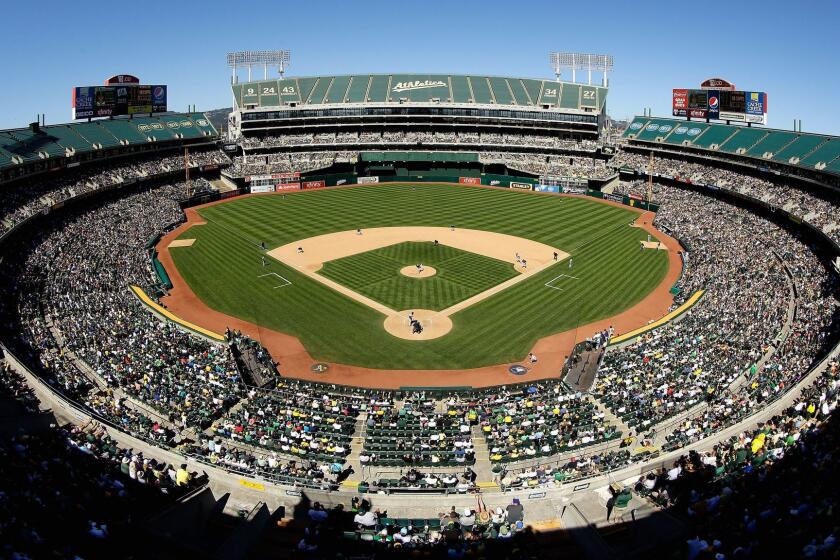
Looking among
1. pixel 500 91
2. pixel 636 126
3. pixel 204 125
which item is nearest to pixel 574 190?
pixel 636 126

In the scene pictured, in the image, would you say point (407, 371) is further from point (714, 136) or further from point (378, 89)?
point (378, 89)

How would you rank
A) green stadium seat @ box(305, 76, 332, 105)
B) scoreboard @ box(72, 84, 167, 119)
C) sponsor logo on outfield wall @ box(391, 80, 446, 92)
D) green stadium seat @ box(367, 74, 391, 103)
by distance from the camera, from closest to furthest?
1. scoreboard @ box(72, 84, 167, 119)
2. green stadium seat @ box(305, 76, 332, 105)
3. green stadium seat @ box(367, 74, 391, 103)
4. sponsor logo on outfield wall @ box(391, 80, 446, 92)

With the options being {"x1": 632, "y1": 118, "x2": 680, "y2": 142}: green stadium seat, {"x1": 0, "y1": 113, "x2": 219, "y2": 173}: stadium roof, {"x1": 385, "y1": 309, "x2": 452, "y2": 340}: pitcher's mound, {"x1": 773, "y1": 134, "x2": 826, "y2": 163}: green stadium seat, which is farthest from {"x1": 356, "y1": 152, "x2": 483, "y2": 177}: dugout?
{"x1": 385, "y1": 309, "x2": 452, "y2": 340}: pitcher's mound

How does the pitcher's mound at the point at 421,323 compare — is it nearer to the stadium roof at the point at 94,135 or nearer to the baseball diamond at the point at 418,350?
the baseball diamond at the point at 418,350

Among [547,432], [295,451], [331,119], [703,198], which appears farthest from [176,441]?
[331,119]

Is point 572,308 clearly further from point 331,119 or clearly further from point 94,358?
point 331,119

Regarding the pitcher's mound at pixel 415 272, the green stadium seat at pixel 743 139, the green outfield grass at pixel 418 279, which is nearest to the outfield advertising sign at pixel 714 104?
the green stadium seat at pixel 743 139

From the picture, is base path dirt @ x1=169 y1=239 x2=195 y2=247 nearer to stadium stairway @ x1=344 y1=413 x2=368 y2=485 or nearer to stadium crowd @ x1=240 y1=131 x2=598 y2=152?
stadium crowd @ x1=240 y1=131 x2=598 y2=152
